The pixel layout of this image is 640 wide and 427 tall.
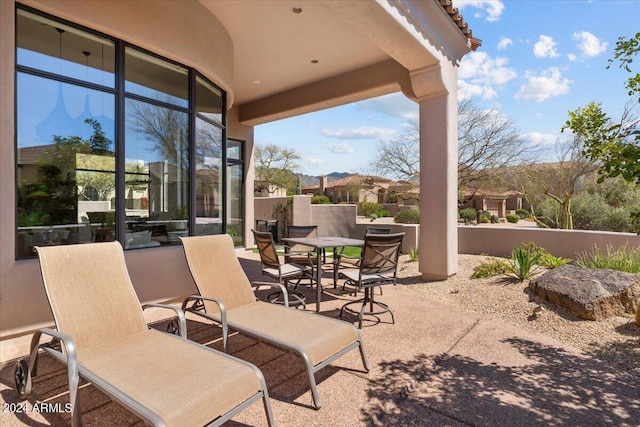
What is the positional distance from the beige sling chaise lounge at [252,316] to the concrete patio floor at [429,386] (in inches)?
10.8

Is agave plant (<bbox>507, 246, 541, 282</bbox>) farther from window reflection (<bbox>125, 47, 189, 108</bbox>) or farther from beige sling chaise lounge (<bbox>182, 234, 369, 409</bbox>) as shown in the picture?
window reflection (<bbox>125, 47, 189, 108</bbox>)

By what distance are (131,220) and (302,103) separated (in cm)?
610

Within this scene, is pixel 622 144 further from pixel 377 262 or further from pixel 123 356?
pixel 123 356

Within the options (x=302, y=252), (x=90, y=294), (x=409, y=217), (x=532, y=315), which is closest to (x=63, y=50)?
(x=90, y=294)

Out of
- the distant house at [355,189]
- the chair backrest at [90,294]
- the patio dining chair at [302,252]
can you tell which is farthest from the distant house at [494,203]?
the chair backrest at [90,294]

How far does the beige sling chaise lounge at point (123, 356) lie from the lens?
82.0 inches

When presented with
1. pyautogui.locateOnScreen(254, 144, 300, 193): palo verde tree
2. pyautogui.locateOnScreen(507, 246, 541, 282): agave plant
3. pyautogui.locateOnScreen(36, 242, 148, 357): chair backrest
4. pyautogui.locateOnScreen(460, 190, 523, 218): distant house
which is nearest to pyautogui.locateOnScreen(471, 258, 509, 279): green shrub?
pyautogui.locateOnScreen(507, 246, 541, 282): agave plant

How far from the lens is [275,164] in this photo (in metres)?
34.9

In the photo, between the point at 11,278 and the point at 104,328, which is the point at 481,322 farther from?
the point at 11,278

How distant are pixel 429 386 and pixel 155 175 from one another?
4.80 m

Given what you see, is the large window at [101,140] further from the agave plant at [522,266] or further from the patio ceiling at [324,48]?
the agave plant at [522,266]

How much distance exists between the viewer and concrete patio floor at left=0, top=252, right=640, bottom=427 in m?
2.63

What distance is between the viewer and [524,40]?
35.9 ft

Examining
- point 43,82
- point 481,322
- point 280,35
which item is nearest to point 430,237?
point 481,322
